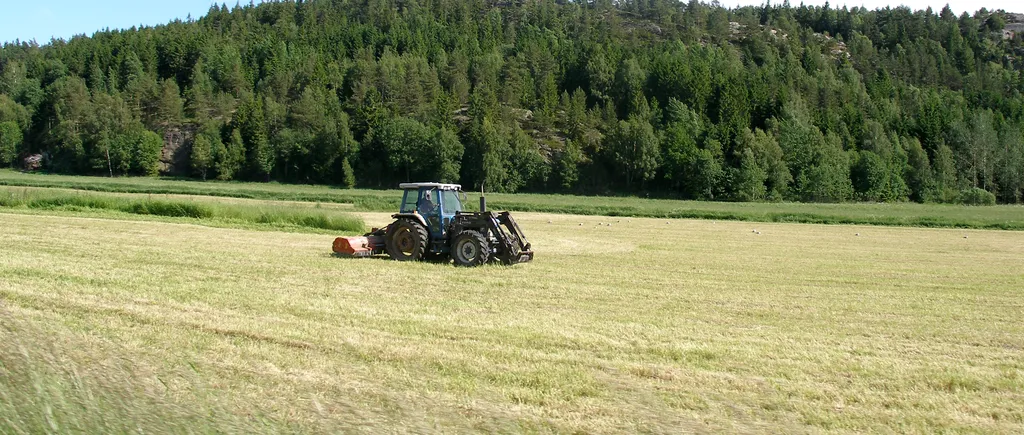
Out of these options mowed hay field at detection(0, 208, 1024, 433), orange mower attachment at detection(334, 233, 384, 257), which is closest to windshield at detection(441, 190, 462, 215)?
orange mower attachment at detection(334, 233, 384, 257)

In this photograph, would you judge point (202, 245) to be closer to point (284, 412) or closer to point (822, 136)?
point (284, 412)

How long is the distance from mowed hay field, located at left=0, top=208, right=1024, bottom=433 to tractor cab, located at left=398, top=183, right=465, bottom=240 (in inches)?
59.2

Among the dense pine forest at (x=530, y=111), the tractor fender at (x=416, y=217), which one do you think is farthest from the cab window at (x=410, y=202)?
the dense pine forest at (x=530, y=111)

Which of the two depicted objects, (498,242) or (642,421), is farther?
(498,242)

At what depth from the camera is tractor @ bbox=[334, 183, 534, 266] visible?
54.5ft

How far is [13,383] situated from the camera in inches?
126

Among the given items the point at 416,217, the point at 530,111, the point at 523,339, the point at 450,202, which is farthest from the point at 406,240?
the point at 530,111

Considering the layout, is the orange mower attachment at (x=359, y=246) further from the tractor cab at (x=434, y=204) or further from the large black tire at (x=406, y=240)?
the tractor cab at (x=434, y=204)

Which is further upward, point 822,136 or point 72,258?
point 822,136

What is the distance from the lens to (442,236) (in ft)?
56.9

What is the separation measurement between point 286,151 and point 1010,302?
85476mm

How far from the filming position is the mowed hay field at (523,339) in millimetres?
4863

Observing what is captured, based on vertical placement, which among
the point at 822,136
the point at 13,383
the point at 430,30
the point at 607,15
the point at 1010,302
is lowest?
the point at 1010,302

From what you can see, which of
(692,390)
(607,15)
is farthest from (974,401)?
(607,15)
